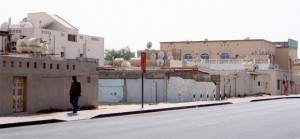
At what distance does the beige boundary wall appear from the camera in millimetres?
24953

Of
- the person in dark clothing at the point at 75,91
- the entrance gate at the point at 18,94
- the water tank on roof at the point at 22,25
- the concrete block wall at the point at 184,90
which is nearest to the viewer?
the entrance gate at the point at 18,94

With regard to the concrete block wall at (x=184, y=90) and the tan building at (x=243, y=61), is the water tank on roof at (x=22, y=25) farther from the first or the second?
the concrete block wall at (x=184, y=90)

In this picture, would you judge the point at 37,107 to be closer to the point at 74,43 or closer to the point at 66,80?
the point at 66,80

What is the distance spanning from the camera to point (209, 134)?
1634cm

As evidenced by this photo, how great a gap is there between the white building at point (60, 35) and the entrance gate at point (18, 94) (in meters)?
37.5

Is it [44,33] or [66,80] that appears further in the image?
[44,33]

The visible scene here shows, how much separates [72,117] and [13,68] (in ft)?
12.7

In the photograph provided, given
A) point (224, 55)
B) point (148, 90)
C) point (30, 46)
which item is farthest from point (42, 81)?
point (224, 55)

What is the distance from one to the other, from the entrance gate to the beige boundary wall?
13 cm

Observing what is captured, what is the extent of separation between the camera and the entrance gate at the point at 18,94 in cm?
2577

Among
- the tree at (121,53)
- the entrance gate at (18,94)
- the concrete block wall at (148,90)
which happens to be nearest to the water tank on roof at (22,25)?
the concrete block wall at (148,90)

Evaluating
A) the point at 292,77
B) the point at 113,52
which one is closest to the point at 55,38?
the point at 292,77

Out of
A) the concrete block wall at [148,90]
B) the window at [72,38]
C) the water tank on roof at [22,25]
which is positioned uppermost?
the water tank on roof at [22,25]

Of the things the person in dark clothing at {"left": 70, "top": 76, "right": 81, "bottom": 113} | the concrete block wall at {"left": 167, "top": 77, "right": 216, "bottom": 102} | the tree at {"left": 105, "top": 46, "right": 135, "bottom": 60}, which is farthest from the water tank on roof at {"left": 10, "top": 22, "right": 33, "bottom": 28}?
the tree at {"left": 105, "top": 46, "right": 135, "bottom": 60}
